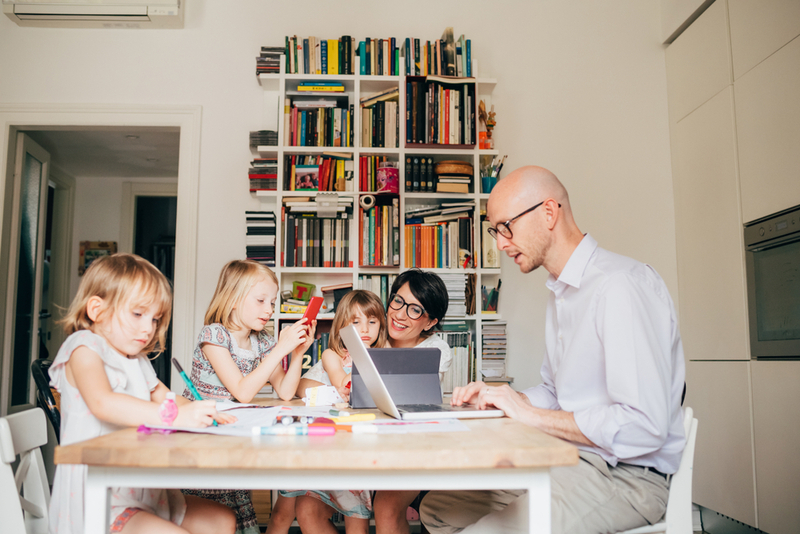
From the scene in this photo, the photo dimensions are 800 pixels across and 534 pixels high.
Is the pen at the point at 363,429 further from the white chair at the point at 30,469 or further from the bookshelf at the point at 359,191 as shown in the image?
the bookshelf at the point at 359,191

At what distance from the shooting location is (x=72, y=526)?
47.9 inches

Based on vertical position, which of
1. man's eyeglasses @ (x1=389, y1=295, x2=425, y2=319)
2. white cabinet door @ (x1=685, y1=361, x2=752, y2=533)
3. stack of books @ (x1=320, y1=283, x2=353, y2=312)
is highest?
stack of books @ (x1=320, y1=283, x2=353, y2=312)

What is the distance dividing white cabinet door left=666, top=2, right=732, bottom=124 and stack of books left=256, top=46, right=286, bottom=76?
2.38 m

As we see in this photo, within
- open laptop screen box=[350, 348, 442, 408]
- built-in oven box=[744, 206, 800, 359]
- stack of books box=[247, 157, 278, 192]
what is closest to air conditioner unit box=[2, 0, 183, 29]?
stack of books box=[247, 157, 278, 192]

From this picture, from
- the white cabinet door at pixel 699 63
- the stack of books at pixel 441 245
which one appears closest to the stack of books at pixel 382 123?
the stack of books at pixel 441 245

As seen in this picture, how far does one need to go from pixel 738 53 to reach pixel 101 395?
10.2 feet

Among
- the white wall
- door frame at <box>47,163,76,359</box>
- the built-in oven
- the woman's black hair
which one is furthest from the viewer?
door frame at <box>47,163,76,359</box>

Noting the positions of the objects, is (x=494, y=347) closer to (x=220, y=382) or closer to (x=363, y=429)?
(x=220, y=382)

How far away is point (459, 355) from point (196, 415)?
221cm

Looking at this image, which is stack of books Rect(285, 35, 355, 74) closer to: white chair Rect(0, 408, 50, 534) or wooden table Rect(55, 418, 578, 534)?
white chair Rect(0, 408, 50, 534)

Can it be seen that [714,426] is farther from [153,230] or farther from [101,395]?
[153,230]

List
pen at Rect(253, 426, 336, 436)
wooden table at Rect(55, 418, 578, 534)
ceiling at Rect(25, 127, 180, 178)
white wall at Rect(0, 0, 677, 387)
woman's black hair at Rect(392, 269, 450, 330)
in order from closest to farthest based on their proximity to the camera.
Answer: wooden table at Rect(55, 418, 578, 534)
pen at Rect(253, 426, 336, 436)
woman's black hair at Rect(392, 269, 450, 330)
white wall at Rect(0, 0, 677, 387)
ceiling at Rect(25, 127, 180, 178)

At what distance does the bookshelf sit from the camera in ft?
10.4

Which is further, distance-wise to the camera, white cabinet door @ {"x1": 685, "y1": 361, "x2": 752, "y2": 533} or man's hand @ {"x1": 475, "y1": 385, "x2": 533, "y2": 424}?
white cabinet door @ {"x1": 685, "y1": 361, "x2": 752, "y2": 533}
